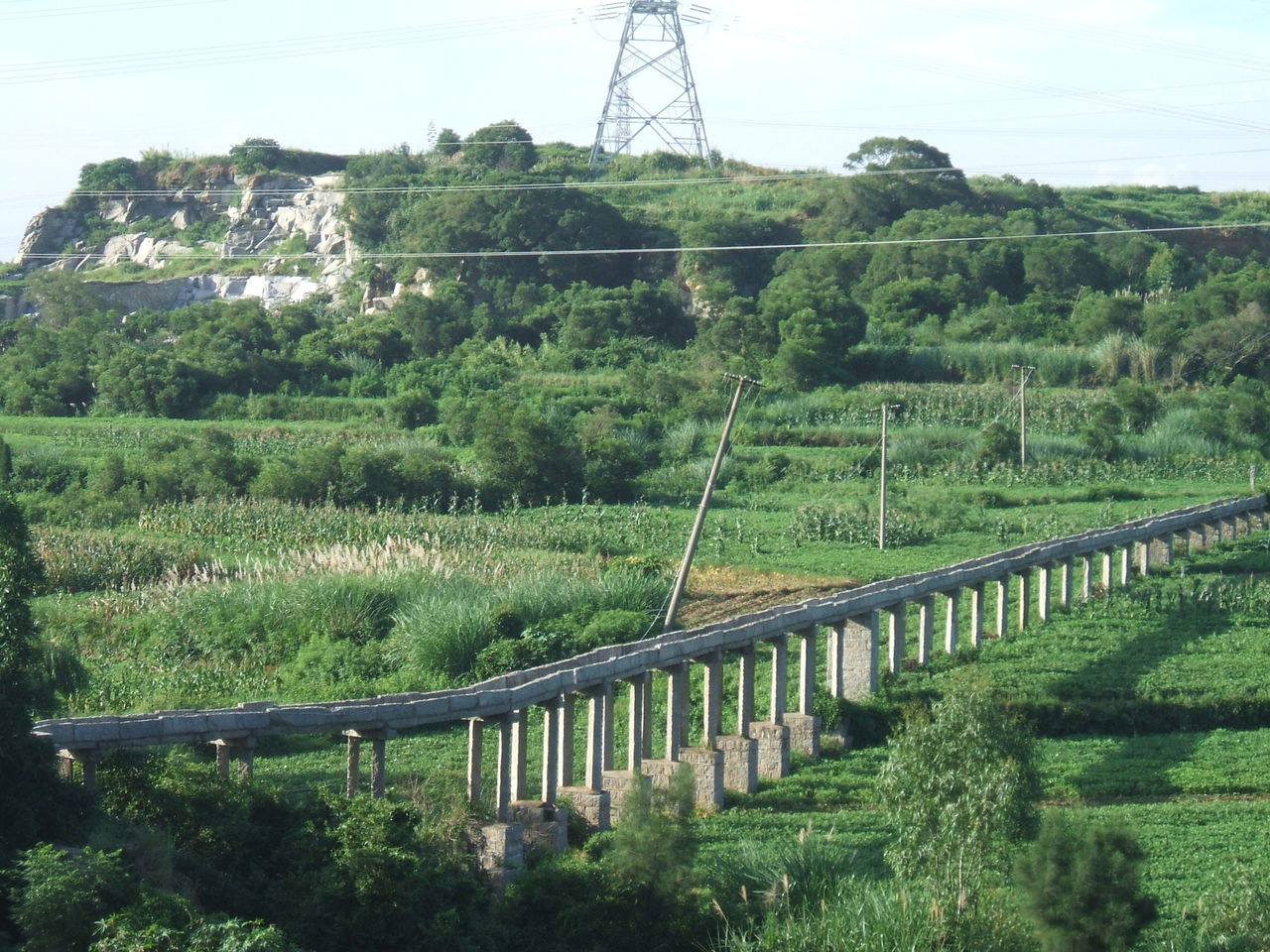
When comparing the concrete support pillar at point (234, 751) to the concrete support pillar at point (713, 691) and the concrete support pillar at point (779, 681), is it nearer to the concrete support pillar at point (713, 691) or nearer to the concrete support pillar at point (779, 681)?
the concrete support pillar at point (713, 691)

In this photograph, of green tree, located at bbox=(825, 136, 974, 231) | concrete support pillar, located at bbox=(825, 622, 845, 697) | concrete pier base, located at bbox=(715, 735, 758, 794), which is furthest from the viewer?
green tree, located at bbox=(825, 136, 974, 231)

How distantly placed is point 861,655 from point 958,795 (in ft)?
32.7

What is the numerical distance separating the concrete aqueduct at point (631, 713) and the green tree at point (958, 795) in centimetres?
372

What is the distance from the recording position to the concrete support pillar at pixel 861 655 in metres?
25.5

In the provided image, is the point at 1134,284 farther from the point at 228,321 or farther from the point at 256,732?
the point at 256,732

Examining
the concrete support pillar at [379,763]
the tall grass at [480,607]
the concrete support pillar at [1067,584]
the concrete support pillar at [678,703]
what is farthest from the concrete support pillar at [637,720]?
the concrete support pillar at [1067,584]

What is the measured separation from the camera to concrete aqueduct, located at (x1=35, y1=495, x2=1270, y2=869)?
55.1 ft

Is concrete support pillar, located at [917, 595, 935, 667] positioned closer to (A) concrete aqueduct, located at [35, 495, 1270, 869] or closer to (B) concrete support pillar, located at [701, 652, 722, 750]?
(A) concrete aqueduct, located at [35, 495, 1270, 869]

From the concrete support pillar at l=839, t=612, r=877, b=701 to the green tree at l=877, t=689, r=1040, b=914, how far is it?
29.3 feet

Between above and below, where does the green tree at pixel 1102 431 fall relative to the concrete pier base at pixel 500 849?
above

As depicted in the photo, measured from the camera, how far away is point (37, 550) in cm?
3506

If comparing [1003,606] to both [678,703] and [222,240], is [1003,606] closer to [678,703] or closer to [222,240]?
[678,703]

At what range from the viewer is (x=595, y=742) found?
1972cm

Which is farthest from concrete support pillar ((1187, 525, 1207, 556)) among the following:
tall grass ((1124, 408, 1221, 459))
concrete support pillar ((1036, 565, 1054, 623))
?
tall grass ((1124, 408, 1221, 459))
